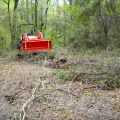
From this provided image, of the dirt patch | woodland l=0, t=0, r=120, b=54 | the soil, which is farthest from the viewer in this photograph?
woodland l=0, t=0, r=120, b=54

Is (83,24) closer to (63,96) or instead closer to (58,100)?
(63,96)

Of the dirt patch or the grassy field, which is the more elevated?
the dirt patch

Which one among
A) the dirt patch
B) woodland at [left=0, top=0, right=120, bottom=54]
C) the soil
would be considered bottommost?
the soil

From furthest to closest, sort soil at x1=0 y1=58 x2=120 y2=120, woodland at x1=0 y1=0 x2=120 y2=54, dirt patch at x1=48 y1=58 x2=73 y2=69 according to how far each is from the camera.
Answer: woodland at x1=0 y1=0 x2=120 y2=54 → dirt patch at x1=48 y1=58 x2=73 y2=69 → soil at x1=0 y1=58 x2=120 y2=120

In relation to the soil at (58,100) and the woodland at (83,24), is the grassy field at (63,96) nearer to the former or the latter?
the soil at (58,100)

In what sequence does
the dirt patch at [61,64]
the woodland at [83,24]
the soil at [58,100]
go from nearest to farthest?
1. the soil at [58,100]
2. the dirt patch at [61,64]
3. the woodland at [83,24]

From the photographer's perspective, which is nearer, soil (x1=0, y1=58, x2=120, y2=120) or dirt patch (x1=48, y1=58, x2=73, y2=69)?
soil (x1=0, y1=58, x2=120, y2=120)

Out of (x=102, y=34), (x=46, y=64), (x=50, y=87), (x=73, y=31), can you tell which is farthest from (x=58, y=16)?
(x=50, y=87)

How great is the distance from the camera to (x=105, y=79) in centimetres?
403

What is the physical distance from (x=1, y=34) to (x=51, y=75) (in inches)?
384

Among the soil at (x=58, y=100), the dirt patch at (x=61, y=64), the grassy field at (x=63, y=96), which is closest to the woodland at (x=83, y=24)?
the dirt patch at (x=61, y=64)

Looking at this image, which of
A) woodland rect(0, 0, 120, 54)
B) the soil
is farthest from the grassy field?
woodland rect(0, 0, 120, 54)

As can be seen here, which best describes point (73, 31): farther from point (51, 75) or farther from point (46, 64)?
point (51, 75)

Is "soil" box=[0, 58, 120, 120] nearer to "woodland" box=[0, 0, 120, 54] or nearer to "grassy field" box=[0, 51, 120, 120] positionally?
"grassy field" box=[0, 51, 120, 120]
